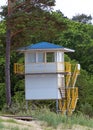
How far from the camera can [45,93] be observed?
48250 mm

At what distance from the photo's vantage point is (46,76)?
48.8 metres

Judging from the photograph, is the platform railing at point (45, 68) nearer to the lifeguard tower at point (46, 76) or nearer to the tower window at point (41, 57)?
the lifeguard tower at point (46, 76)

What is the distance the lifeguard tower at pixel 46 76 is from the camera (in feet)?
159

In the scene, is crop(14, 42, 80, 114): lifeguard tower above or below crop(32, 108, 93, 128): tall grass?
below

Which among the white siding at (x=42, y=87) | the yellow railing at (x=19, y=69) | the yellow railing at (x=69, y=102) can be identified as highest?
the yellow railing at (x=19, y=69)

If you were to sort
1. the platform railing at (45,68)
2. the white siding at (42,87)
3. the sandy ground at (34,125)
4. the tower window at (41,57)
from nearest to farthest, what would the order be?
the sandy ground at (34,125) < the white siding at (42,87) < the platform railing at (45,68) < the tower window at (41,57)

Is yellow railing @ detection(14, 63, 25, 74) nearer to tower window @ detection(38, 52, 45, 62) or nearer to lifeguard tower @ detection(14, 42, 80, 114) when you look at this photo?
lifeguard tower @ detection(14, 42, 80, 114)

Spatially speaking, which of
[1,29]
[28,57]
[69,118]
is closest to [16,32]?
[28,57]

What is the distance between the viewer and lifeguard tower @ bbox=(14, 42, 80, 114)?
48469 millimetres

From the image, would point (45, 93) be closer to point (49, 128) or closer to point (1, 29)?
point (1, 29)

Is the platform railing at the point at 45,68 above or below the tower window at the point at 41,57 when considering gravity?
below

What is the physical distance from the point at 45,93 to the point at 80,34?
18.8 meters

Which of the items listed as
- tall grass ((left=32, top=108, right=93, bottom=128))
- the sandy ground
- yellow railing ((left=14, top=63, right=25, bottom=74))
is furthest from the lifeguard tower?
the sandy ground

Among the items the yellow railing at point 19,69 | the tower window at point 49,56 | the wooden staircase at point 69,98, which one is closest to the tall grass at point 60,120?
the wooden staircase at point 69,98
